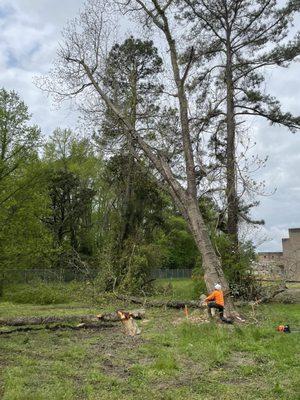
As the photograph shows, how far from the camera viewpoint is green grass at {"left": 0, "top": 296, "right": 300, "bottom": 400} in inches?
280

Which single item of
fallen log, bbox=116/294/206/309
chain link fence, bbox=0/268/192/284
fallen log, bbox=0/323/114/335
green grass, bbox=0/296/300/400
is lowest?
green grass, bbox=0/296/300/400

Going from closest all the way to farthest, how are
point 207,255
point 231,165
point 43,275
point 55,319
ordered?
point 55,319 < point 207,255 < point 231,165 < point 43,275

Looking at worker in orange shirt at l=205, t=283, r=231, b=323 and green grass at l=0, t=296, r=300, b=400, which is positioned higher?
worker in orange shirt at l=205, t=283, r=231, b=323

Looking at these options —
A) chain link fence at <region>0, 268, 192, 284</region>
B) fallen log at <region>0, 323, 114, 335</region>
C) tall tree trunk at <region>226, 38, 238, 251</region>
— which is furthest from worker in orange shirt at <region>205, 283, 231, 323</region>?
chain link fence at <region>0, 268, 192, 284</region>

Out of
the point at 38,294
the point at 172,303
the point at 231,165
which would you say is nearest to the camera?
the point at 172,303

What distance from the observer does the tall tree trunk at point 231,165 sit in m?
21.0

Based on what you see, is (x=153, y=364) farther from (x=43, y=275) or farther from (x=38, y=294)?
(x=43, y=275)

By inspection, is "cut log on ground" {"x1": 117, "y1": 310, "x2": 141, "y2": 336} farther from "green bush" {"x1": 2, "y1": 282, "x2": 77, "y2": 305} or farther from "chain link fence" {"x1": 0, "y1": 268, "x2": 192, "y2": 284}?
"chain link fence" {"x1": 0, "y1": 268, "x2": 192, "y2": 284}

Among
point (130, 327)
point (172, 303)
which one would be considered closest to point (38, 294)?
point (172, 303)

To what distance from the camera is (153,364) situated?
9008 millimetres

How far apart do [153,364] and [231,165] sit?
45.6 feet

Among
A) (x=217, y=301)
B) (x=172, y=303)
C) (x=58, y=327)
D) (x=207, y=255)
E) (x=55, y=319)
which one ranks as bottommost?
(x=58, y=327)

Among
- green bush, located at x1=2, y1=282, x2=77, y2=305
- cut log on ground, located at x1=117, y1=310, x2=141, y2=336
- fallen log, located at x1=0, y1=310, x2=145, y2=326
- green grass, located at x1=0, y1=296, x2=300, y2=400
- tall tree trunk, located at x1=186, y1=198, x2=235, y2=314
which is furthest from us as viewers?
green bush, located at x1=2, y1=282, x2=77, y2=305

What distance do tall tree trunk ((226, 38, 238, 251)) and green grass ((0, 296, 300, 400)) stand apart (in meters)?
8.09
